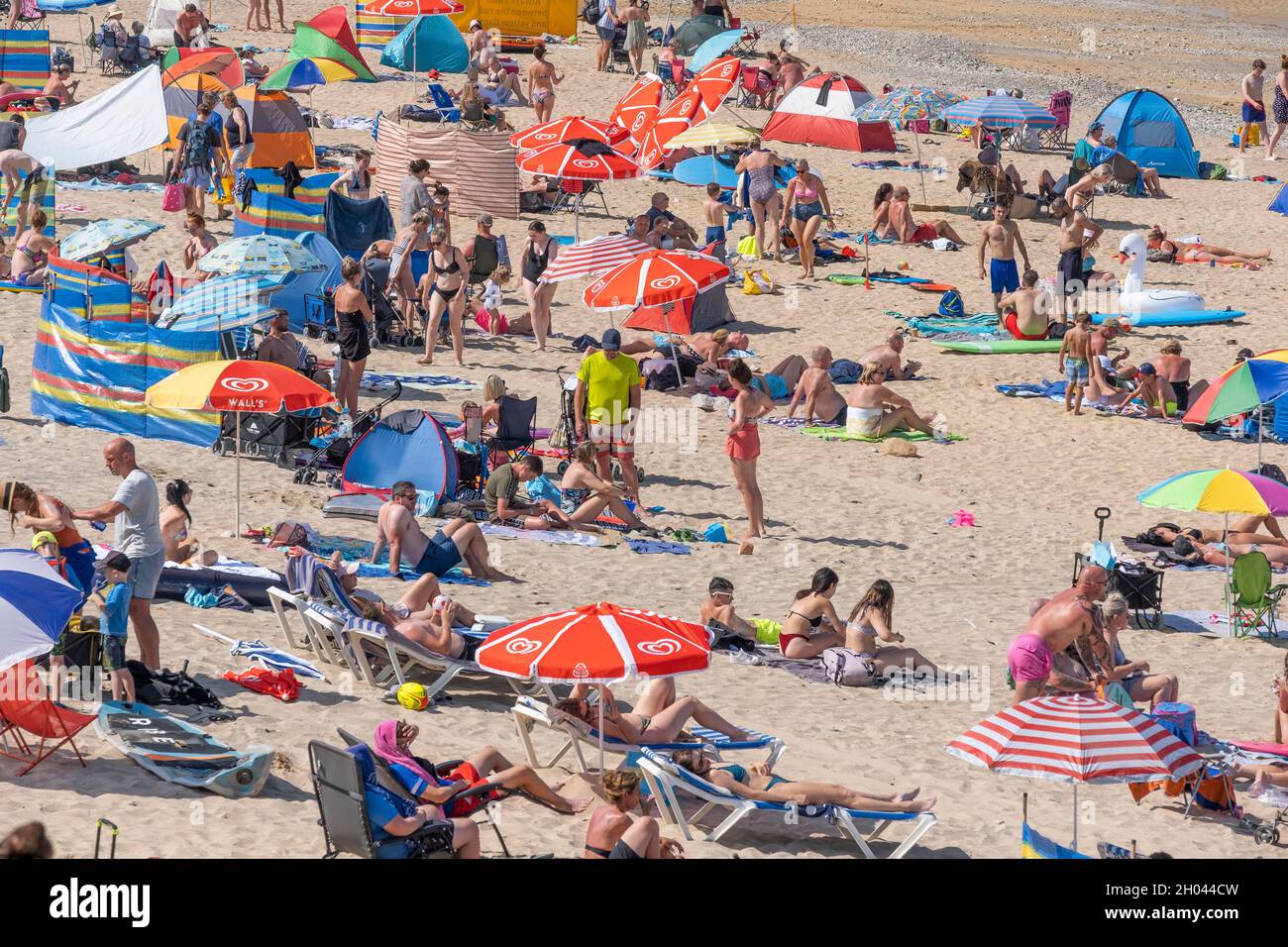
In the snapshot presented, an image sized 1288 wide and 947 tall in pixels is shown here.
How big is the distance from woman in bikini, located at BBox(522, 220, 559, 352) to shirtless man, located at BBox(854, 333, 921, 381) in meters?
3.39

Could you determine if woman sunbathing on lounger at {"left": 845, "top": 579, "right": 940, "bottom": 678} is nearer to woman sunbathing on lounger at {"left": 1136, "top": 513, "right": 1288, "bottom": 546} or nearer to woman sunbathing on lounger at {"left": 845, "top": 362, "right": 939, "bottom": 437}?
woman sunbathing on lounger at {"left": 1136, "top": 513, "right": 1288, "bottom": 546}

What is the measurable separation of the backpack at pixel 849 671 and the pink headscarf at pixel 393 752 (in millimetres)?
3598

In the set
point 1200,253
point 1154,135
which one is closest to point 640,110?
point 1200,253

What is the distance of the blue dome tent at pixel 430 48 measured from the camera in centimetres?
3014

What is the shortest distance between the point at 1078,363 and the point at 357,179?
333 inches

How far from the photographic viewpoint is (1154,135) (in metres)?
29.0

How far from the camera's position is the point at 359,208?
20531 mm

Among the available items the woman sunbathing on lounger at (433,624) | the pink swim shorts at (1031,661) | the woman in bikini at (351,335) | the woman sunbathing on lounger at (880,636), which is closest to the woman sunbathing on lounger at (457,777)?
the woman sunbathing on lounger at (433,624)

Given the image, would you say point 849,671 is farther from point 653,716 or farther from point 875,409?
point 875,409

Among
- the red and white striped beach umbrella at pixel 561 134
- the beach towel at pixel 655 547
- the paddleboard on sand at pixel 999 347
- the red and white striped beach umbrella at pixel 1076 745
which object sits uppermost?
the red and white striped beach umbrella at pixel 561 134

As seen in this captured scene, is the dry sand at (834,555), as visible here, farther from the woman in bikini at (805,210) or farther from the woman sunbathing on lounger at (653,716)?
the woman sunbathing on lounger at (653,716)

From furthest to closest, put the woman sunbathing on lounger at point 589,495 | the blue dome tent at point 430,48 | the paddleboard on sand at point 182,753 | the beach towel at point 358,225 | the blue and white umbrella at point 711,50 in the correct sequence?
the blue and white umbrella at point 711,50, the blue dome tent at point 430,48, the beach towel at point 358,225, the woman sunbathing on lounger at point 589,495, the paddleboard on sand at point 182,753

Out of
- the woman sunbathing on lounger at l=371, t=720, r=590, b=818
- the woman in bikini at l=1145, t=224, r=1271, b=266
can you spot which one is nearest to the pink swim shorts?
the woman sunbathing on lounger at l=371, t=720, r=590, b=818

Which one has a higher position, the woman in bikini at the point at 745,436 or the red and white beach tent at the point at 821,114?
the red and white beach tent at the point at 821,114
